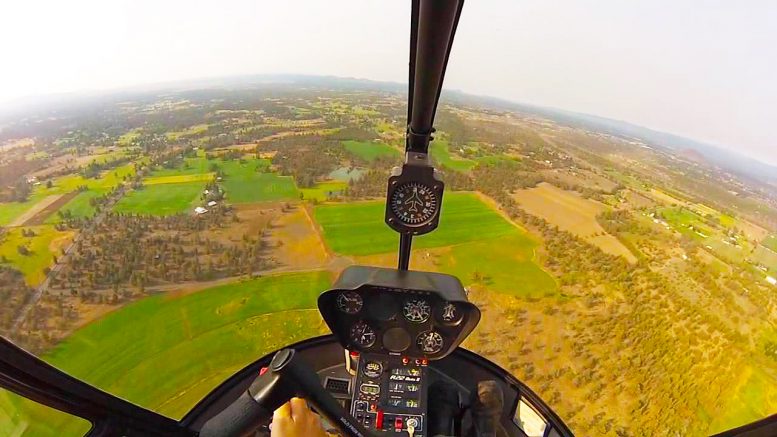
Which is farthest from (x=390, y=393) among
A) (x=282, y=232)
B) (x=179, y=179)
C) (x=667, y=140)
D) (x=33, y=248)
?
(x=667, y=140)

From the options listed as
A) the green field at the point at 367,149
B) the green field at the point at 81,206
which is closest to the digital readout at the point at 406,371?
the green field at the point at 367,149

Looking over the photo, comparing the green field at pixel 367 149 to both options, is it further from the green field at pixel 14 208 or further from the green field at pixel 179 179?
the green field at pixel 14 208

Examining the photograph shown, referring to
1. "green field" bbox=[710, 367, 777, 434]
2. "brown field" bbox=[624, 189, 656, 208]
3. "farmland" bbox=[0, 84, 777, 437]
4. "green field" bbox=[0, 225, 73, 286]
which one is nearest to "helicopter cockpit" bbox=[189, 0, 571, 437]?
"farmland" bbox=[0, 84, 777, 437]

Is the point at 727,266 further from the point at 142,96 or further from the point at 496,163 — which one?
the point at 142,96

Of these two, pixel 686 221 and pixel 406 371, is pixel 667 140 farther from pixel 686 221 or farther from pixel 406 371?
pixel 406 371

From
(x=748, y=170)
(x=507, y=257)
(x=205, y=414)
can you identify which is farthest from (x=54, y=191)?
(x=748, y=170)

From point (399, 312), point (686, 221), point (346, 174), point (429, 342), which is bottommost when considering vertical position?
point (686, 221)
